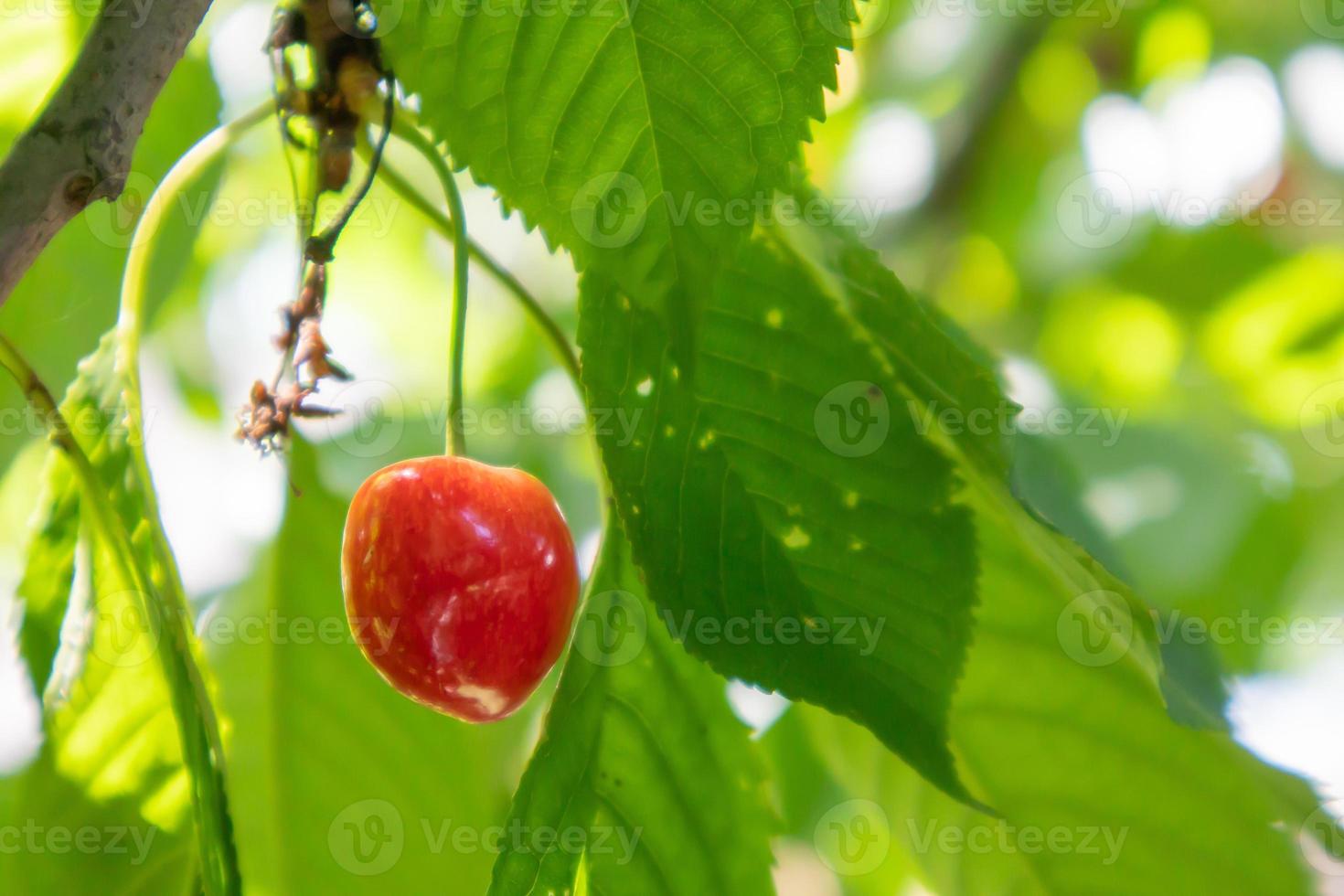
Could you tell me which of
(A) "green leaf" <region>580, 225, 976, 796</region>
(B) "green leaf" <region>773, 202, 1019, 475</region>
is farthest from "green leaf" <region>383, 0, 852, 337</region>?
(B) "green leaf" <region>773, 202, 1019, 475</region>

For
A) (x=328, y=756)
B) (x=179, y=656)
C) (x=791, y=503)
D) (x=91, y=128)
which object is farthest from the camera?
(x=328, y=756)

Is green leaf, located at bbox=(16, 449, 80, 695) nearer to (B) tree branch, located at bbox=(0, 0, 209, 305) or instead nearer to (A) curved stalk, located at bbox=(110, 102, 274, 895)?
(A) curved stalk, located at bbox=(110, 102, 274, 895)

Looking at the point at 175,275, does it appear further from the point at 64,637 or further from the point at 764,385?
the point at 764,385

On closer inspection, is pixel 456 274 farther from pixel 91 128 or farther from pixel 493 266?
pixel 91 128

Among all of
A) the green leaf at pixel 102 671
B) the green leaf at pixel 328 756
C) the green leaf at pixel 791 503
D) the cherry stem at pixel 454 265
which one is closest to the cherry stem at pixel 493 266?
the cherry stem at pixel 454 265

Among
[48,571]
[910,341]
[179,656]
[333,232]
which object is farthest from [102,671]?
[910,341]

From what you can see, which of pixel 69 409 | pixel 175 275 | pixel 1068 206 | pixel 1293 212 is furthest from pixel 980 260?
pixel 69 409
